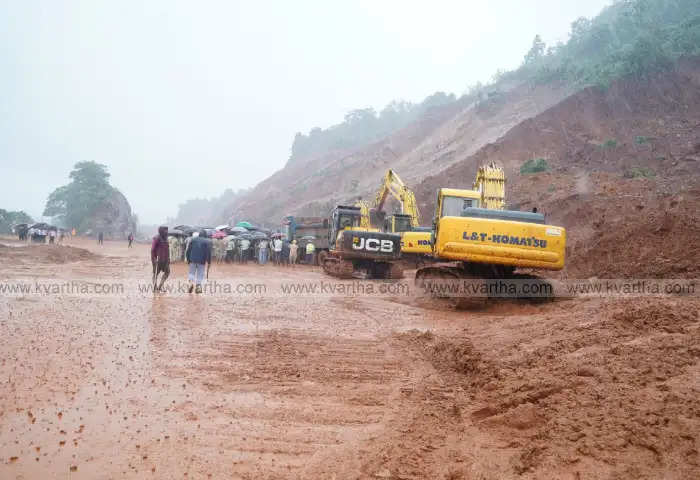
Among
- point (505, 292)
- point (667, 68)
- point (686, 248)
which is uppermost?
point (667, 68)

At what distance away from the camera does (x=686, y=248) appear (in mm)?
10070

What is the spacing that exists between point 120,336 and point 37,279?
8983 mm

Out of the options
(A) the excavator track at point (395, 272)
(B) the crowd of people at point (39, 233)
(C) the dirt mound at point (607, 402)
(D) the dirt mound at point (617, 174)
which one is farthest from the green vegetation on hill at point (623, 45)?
(B) the crowd of people at point (39, 233)

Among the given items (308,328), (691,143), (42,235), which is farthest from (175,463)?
(42,235)

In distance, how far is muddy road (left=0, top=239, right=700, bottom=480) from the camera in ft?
10.2

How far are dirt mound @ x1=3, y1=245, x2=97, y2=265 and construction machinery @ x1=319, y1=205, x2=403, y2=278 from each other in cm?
A: 1256

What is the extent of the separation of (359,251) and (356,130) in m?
89.6

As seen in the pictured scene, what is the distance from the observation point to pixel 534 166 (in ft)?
99.2

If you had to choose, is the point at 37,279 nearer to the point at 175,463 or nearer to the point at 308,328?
the point at 308,328

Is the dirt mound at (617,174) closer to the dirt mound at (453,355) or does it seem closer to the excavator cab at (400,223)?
the dirt mound at (453,355)

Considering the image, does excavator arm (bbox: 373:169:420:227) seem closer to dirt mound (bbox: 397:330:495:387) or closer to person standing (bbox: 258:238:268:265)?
person standing (bbox: 258:238:268:265)

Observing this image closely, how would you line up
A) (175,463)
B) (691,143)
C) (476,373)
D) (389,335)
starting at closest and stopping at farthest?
(175,463) → (476,373) → (389,335) → (691,143)

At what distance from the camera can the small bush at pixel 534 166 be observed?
29672 millimetres

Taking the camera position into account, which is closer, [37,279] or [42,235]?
[37,279]
